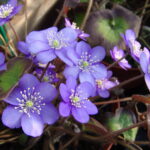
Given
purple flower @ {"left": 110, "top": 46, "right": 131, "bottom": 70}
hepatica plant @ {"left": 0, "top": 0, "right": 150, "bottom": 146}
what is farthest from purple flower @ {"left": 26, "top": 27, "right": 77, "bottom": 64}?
purple flower @ {"left": 110, "top": 46, "right": 131, "bottom": 70}

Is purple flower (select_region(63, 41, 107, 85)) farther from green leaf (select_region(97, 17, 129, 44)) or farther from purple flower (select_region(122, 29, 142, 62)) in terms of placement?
green leaf (select_region(97, 17, 129, 44))

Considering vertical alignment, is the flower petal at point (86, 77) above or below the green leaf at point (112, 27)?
above

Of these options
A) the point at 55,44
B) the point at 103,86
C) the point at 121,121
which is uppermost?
the point at 55,44

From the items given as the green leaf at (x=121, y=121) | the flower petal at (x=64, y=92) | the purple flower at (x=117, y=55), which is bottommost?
the green leaf at (x=121, y=121)

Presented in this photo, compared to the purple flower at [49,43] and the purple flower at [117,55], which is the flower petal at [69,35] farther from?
the purple flower at [117,55]

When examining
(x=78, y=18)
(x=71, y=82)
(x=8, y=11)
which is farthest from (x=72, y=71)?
(x=78, y=18)

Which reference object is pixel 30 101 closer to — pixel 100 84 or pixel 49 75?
pixel 49 75

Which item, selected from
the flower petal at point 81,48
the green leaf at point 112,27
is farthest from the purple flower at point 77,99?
the green leaf at point 112,27
